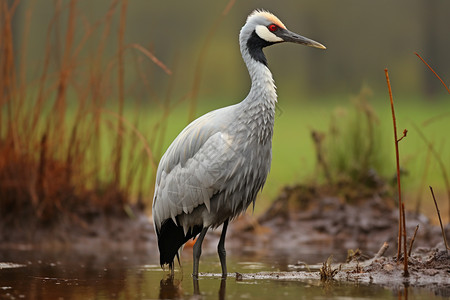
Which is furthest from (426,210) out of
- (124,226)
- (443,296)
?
(443,296)

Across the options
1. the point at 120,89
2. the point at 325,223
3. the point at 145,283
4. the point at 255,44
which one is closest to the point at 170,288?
the point at 145,283

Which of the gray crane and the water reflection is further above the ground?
the gray crane

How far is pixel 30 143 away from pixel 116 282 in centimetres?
334

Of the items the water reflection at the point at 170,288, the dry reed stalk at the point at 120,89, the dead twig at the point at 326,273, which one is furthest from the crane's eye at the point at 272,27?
the dry reed stalk at the point at 120,89

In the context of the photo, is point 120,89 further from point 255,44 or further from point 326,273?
point 326,273

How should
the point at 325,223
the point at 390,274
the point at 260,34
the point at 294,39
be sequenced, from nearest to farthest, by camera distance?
the point at 390,274, the point at 260,34, the point at 294,39, the point at 325,223

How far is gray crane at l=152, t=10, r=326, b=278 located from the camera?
6.25 metres

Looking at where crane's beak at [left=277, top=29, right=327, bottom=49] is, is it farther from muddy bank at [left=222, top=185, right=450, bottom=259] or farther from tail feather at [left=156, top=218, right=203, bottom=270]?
muddy bank at [left=222, top=185, right=450, bottom=259]

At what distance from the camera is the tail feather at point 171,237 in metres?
6.59

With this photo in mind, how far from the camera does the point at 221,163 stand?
245 inches

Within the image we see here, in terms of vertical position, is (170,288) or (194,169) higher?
(194,169)

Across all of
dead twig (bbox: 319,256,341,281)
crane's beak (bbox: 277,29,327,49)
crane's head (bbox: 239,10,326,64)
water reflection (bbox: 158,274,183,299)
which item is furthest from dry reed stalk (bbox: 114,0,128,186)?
dead twig (bbox: 319,256,341,281)

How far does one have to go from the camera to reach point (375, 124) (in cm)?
1018

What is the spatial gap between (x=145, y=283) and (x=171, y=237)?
0.89m
